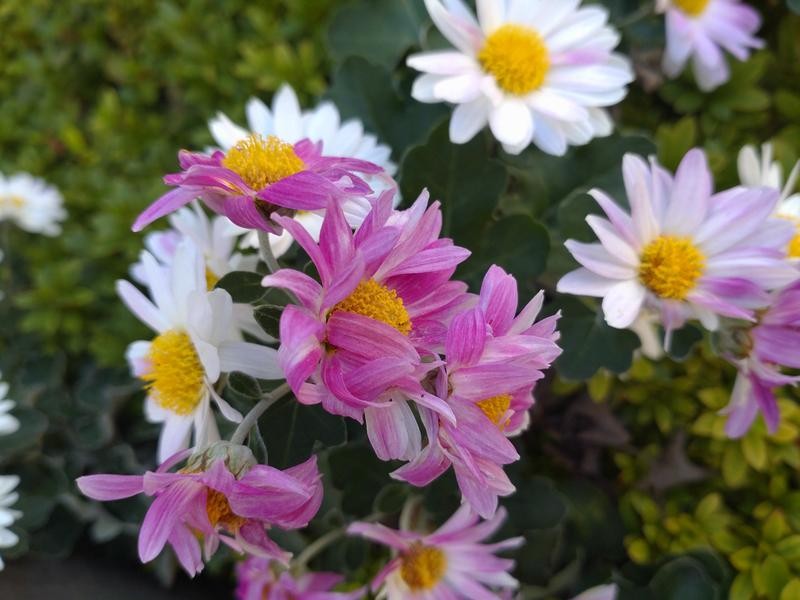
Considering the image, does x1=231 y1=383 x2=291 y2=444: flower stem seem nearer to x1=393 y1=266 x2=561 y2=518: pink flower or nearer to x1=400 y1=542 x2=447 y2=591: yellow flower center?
x1=393 y1=266 x2=561 y2=518: pink flower

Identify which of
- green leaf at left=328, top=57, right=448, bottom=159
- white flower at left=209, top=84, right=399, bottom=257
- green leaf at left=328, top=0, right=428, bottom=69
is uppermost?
green leaf at left=328, top=0, right=428, bottom=69

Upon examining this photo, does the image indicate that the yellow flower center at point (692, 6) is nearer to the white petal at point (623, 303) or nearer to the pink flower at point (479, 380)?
the white petal at point (623, 303)

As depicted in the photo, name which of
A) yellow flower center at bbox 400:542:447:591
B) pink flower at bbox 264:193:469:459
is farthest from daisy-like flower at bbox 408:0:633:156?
yellow flower center at bbox 400:542:447:591

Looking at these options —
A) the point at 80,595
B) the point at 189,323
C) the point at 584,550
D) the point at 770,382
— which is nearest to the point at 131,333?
the point at 80,595

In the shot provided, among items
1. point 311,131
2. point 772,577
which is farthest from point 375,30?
point 772,577

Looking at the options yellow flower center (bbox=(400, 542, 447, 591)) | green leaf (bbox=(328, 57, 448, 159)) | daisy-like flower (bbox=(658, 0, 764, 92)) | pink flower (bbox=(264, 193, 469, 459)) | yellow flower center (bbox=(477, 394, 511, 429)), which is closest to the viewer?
pink flower (bbox=(264, 193, 469, 459))

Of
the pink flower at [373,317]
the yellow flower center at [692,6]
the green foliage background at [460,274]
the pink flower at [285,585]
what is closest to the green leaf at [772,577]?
the green foliage background at [460,274]
